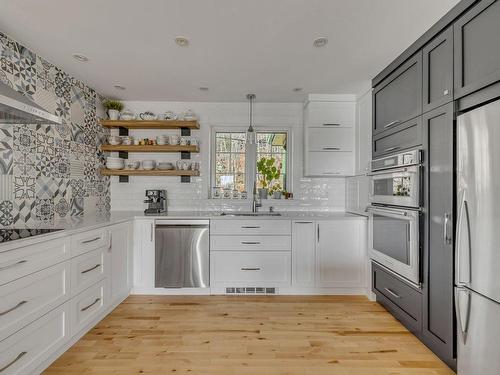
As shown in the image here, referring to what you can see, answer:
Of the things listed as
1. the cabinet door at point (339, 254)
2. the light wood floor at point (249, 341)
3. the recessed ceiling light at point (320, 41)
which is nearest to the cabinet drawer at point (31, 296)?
the light wood floor at point (249, 341)

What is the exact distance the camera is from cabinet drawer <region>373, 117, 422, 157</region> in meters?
2.06

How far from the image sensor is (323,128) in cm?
326

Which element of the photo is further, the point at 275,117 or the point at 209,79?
the point at 275,117

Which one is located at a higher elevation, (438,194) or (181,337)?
(438,194)

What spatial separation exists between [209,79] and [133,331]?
8.12 feet

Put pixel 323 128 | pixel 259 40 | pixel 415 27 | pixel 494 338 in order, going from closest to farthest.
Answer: pixel 494 338 → pixel 415 27 → pixel 259 40 → pixel 323 128

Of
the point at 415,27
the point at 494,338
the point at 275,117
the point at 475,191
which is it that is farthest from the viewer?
the point at 275,117

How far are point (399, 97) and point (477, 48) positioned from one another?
0.81m

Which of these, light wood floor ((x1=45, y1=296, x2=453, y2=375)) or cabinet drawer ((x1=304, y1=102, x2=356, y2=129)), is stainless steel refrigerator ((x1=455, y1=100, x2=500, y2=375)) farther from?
cabinet drawer ((x1=304, y1=102, x2=356, y2=129))

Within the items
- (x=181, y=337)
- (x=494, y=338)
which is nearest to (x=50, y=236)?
(x=181, y=337)

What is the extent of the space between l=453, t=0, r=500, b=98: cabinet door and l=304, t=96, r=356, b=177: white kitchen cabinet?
63.1 inches

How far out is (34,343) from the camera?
1.63 metres

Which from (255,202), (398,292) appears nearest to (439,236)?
(398,292)

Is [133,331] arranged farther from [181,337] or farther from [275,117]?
[275,117]
